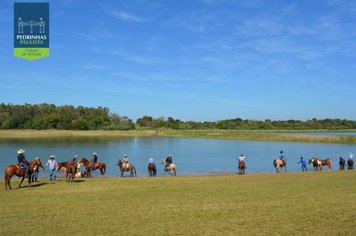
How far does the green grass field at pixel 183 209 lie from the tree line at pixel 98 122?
119868mm

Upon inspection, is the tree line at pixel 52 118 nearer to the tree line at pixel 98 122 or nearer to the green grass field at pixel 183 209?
the tree line at pixel 98 122

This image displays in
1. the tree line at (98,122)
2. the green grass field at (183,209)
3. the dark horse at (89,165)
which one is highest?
the tree line at (98,122)

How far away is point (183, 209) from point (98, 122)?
5246 inches

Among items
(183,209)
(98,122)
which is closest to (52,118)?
(98,122)

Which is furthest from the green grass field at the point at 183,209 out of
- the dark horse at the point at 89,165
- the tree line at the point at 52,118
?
the tree line at the point at 52,118

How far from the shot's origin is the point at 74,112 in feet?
522

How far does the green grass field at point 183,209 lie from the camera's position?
38.5 feet

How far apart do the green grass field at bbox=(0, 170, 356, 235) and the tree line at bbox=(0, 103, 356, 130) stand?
120 metres

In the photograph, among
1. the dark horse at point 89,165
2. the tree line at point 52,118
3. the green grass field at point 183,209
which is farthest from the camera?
the tree line at point 52,118

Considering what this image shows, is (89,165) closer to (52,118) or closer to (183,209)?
(183,209)

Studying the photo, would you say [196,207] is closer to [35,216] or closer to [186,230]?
[186,230]

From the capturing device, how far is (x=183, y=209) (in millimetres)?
14656

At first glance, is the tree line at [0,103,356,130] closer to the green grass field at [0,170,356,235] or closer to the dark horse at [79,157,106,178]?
the dark horse at [79,157,106,178]

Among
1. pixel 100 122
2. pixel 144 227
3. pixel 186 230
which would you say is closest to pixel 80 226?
pixel 144 227
